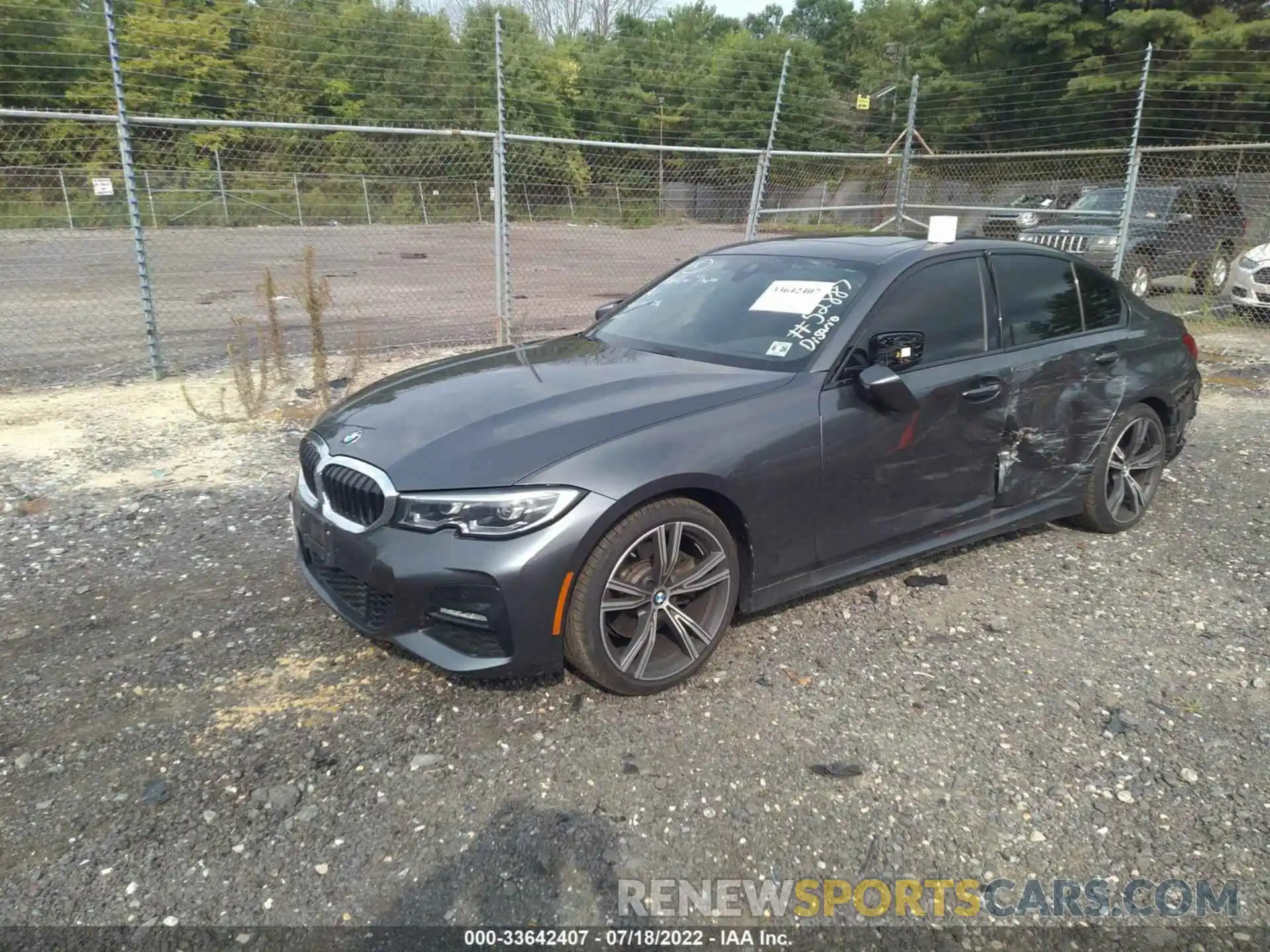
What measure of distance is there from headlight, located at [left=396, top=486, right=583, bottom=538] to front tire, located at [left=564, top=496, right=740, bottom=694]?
0.22m

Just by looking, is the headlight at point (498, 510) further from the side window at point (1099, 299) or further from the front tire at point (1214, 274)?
the front tire at point (1214, 274)

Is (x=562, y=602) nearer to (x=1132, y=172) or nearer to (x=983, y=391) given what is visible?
(x=983, y=391)

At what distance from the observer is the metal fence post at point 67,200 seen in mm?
12836

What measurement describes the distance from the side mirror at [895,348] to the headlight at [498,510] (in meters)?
1.43

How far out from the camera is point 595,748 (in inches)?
114

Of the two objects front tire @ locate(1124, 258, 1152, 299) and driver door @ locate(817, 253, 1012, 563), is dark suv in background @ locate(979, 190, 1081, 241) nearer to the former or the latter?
front tire @ locate(1124, 258, 1152, 299)

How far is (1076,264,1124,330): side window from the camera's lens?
4.48 m

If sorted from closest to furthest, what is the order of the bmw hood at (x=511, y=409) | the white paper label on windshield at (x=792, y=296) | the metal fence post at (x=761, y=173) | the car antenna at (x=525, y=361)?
the bmw hood at (x=511, y=409) < the car antenna at (x=525, y=361) < the white paper label on windshield at (x=792, y=296) < the metal fence post at (x=761, y=173)

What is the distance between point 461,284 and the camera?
15.0 m

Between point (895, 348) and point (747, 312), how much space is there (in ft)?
2.42

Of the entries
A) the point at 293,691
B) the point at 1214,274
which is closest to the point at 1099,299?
the point at 293,691

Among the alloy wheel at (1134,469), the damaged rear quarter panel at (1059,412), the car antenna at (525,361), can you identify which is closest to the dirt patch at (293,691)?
the car antenna at (525,361)

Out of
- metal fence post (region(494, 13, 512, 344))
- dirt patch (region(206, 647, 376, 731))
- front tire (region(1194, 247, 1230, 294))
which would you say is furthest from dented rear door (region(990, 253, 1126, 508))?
front tire (region(1194, 247, 1230, 294))

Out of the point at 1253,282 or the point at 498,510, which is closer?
the point at 498,510
